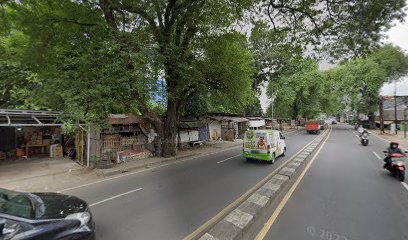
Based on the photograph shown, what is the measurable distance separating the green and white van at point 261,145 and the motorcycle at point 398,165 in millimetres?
4749

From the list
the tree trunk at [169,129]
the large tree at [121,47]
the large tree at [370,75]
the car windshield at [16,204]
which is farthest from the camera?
the large tree at [370,75]

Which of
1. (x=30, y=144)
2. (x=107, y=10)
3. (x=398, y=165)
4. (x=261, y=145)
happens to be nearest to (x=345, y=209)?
(x=398, y=165)

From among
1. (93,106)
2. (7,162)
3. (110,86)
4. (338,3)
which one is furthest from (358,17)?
(7,162)

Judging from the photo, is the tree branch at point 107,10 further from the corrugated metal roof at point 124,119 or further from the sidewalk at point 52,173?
the sidewalk at point 52,173

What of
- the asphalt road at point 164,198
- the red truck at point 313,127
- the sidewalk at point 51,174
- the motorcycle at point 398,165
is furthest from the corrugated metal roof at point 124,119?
the red truck at point 313,127

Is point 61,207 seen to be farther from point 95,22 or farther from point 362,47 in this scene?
point 362,47

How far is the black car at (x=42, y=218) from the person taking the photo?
2777mm

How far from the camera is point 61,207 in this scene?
3.59 m

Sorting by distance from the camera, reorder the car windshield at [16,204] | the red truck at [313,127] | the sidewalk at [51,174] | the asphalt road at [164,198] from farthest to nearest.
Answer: the red truck at [313,127], the sidewalk at [51,174], the asphalt road at [164,198], the car windshield at [16,204]

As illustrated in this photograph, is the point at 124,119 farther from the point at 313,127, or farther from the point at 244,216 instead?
the point at 313,127

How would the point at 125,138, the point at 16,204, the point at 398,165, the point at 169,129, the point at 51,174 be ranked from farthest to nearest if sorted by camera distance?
the point at 169,129 < the point at 125,138 < the point at 51,174 < the point at 398,165 < the point at 16,204

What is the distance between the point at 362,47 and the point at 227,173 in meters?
8.47

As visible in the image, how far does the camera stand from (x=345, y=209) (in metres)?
5.26

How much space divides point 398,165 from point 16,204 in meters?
11.5
